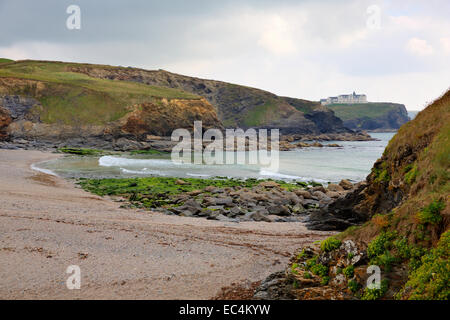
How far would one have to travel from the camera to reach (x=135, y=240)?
11773 mm

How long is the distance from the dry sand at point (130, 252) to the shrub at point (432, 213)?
4483 mm

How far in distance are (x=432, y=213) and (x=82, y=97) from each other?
95.2 metres

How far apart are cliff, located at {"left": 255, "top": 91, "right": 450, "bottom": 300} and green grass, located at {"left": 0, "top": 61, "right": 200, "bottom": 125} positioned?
82.4m

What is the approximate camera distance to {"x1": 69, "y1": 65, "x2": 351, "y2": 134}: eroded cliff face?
463 ft

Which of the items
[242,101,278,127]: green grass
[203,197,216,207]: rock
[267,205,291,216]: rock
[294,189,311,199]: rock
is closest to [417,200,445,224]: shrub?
[267,205,291,216]: rock

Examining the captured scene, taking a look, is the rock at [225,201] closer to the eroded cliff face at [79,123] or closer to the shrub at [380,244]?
the shrub at [380,244]

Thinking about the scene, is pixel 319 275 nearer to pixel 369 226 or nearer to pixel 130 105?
pixel 369 226

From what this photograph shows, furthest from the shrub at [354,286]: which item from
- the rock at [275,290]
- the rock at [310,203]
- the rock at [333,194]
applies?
the rock at [333,194]

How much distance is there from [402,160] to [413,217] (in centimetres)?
485

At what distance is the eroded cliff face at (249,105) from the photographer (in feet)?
463

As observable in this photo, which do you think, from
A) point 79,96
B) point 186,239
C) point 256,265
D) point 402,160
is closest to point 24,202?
point 186,239

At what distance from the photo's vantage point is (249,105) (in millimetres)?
159000

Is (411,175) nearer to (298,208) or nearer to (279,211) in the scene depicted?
(279,211)

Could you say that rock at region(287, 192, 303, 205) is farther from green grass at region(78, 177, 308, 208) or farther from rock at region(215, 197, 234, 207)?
green grass at region(78, 177, 308, 208)
